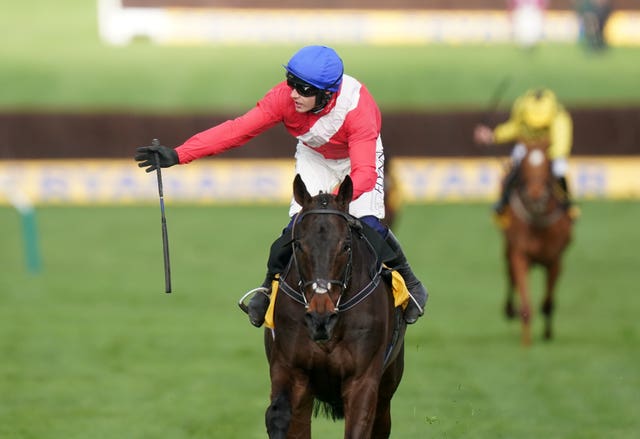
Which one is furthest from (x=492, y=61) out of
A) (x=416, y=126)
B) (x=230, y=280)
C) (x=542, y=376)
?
(x=542, y=376)

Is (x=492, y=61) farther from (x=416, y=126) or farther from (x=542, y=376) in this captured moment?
(x=542, y=376)

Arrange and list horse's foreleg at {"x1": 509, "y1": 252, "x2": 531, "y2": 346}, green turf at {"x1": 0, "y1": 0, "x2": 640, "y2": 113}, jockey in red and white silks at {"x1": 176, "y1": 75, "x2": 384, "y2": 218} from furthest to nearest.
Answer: green turf at {"x1": 0, "y1": 0, "x2": 640, "y2": 113} < horse's foreleg at {"x1": 509, "y1": 252, "x2": 531, "y2": 346} < jockey in red and white silks at {"x1": 176, "y1": 75, "x2": 384, "y2": 218}

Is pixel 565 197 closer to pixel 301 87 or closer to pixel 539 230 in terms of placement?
pixel 539 230

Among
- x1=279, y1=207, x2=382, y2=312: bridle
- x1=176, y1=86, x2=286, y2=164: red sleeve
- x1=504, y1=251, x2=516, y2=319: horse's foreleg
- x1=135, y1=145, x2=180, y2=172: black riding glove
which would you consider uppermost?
x1=176, y1=86, x2=286, y2=164: red sleeve

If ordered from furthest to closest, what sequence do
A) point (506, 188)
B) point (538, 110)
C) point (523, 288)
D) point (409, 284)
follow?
point (538, 110) < point (506, 188) < point (523, 288) < point (409, 284)

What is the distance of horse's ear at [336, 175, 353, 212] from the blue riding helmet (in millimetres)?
495

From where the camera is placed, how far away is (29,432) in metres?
8.53

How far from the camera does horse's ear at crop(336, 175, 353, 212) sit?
5.79m

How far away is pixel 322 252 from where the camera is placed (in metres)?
5.51

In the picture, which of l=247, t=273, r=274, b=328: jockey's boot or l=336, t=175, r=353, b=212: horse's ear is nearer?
l=336, t=175, r=353, b=212: horse's ear

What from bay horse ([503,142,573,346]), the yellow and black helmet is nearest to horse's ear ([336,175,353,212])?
bay horse ([503,142,573,346])

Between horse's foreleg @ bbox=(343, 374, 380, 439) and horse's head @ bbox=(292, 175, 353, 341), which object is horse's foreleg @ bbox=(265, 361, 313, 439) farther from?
horse's head @ bbox=(292, 175, 353, 341)

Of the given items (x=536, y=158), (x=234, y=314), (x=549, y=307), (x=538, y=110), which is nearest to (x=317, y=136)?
(x=536, y=158)

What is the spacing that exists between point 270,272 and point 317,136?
70 centimetres
